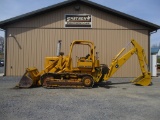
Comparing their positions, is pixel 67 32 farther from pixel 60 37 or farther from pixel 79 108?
pixel 79 108

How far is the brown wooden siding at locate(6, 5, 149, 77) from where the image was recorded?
701 inches

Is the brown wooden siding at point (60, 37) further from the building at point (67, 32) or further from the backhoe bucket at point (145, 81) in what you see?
the backhoe bucket at point (145, 81)

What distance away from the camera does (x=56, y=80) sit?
40.0ft

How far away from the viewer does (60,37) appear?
58.6 feet

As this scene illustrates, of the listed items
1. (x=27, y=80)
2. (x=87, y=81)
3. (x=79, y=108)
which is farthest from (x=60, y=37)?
(x=79, y=108)

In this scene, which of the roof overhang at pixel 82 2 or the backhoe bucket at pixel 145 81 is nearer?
the backhoe bucket at pixel 145 81

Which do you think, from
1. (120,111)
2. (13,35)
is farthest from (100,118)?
(13,35)

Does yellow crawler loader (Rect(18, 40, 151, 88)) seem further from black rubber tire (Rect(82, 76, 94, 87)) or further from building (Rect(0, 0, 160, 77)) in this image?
building (Rect(0, 0, 160, 77))

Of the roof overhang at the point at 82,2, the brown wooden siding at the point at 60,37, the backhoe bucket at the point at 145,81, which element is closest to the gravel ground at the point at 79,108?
the backhoe bucket at the point at 145,81

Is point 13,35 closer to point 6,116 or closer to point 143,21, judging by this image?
point 143,21

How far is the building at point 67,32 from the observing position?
1778 centimetres

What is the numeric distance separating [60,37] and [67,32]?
677 mm

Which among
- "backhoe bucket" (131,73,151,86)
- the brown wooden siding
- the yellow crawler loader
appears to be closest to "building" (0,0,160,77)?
the brown wooden siding

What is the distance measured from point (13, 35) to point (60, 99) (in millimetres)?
10469
